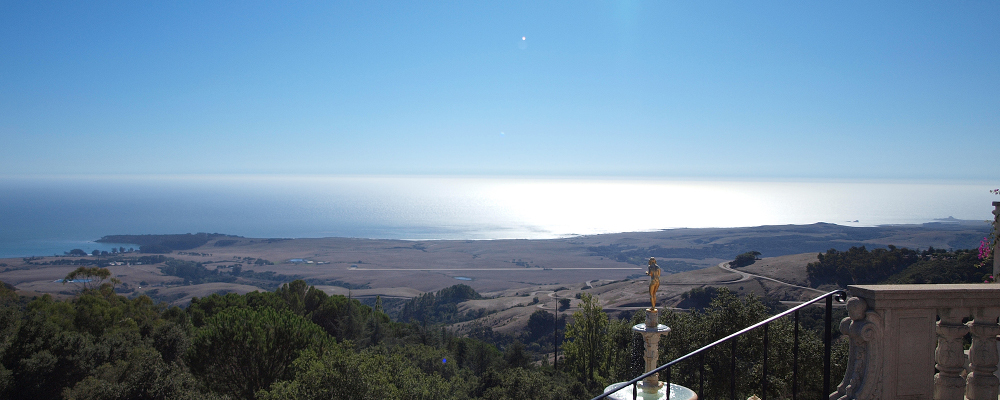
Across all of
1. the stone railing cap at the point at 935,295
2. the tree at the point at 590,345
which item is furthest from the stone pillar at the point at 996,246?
the tree at the point at 590,345

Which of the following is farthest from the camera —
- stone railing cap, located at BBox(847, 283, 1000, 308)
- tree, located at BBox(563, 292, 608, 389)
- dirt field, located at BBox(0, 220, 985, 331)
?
dirt field, located at BBox(0, 220, 985, 331)

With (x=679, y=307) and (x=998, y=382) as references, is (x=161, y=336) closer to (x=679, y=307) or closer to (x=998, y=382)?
(x=998, y=382)

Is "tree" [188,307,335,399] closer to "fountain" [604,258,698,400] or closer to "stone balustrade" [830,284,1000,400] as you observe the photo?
"fountain" [604,258,698,400]

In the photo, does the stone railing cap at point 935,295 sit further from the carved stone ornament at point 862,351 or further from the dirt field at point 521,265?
the dirt field at point 521,265

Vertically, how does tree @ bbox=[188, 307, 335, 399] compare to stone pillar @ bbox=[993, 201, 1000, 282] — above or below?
below

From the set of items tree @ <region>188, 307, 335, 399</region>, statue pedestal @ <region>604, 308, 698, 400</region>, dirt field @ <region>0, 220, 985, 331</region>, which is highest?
statue pedestal @ <region>604, 308, 698, 400</region>

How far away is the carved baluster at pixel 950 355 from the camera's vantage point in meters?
3.49

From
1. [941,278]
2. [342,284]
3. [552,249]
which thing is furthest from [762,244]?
[941,278]

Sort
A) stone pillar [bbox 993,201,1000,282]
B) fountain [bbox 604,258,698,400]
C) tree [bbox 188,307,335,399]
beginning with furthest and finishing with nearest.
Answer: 1. tree [bbox 188,307,335,399]
2. stone pillar [bbox 993,201,1000,282]
3. fountain [bbox 604,258,698,400]

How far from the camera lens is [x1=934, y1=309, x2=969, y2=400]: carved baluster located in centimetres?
349

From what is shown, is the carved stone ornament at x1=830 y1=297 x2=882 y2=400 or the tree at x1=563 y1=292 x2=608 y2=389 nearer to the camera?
the carved stone ornament at x1=830 y1=297 x2=882 y2=400

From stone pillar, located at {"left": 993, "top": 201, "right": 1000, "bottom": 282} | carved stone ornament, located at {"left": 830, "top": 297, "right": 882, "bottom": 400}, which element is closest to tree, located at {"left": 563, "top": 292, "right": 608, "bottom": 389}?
stone pillar, located at {"left": 993, "top": 201, "right": 1000, "bottom": 282}

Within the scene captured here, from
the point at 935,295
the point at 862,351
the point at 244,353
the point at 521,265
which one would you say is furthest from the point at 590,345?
the point at 521,265

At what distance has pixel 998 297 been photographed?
11.4ft
